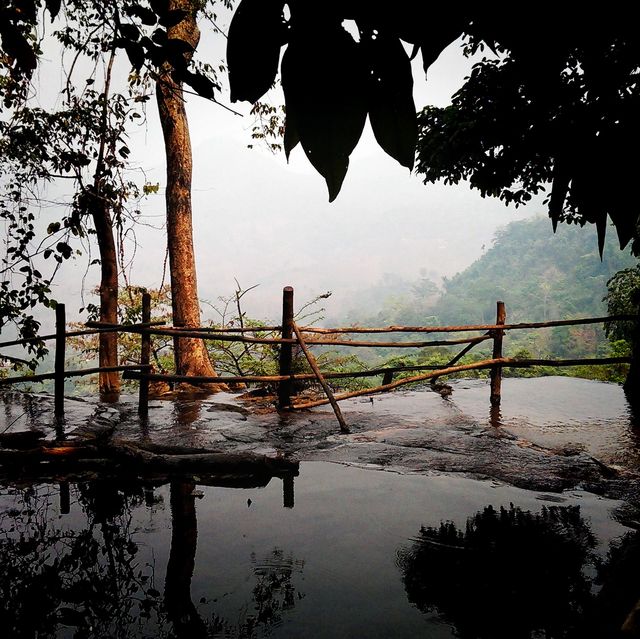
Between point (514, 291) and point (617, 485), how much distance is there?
50225 mm

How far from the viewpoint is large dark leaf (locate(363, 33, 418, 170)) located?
19.3 inches

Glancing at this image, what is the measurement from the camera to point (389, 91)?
49 cm

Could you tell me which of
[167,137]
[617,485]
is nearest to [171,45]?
[617,485]

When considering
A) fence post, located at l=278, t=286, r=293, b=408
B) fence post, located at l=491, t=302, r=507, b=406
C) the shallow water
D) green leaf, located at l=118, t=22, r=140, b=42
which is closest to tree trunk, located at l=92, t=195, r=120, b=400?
fence post, located at l=278, t=286, r=293, b=408

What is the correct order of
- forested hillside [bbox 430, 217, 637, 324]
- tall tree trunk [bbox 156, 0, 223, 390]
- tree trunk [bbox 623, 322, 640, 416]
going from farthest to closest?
forested hillside [bbox 430, 217, 637, 324], tall tree trunk [bbox 156, 0, 223, 390], tree trunk [bbox 623, 322, 640, 416]

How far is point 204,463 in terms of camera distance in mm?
3117

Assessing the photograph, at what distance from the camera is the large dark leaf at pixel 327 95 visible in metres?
0.45

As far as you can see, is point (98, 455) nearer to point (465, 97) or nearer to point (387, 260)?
point (465, 97)

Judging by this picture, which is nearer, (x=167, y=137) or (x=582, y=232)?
(x=167, y=137)

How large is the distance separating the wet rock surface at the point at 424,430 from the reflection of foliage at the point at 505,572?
0.70 meters

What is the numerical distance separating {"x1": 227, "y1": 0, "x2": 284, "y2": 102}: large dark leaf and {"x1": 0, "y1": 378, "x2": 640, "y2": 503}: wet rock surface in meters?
3.04

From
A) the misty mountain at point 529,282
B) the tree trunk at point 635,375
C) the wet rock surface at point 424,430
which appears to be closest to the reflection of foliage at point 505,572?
the wet rock surface at point 424,430

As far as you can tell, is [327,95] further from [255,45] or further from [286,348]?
[286,348]

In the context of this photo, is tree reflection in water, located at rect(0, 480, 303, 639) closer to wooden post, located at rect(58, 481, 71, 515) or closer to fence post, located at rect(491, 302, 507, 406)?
wooden post, located at rect(58, 481, 71, 515)
